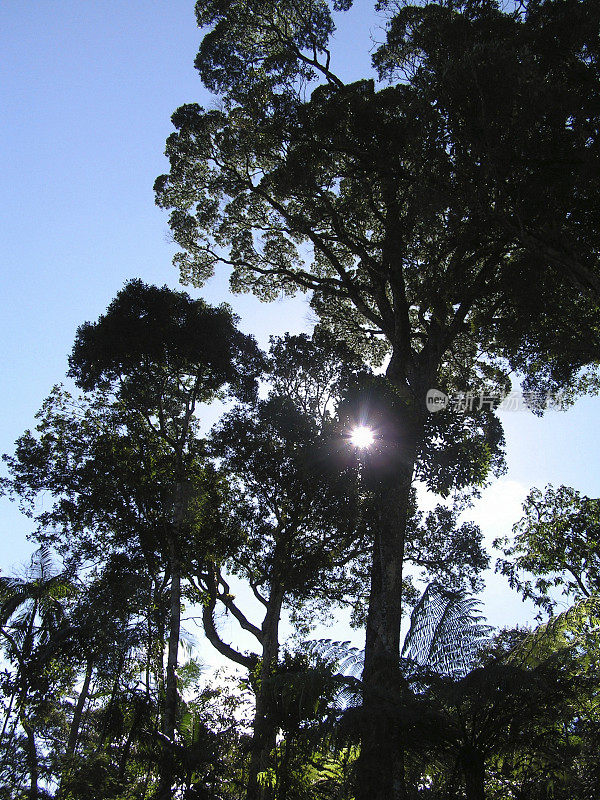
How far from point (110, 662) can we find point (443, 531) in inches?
339

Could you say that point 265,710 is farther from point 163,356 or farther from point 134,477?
point 163,356

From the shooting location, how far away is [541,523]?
1360 centimetres

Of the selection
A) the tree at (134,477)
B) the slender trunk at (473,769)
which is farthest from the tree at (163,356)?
the slender trunk at (473,769)

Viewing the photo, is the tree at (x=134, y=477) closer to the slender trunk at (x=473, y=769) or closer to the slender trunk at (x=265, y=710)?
the slender trunk at (x=265, y=710)

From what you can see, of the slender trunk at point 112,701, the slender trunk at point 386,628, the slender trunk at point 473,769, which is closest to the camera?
the slender trunk at point 473,769

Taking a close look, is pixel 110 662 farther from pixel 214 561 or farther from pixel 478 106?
pixel 478 106

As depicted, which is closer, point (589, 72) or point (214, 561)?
point (589, 72)

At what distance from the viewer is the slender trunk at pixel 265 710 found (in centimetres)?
1010

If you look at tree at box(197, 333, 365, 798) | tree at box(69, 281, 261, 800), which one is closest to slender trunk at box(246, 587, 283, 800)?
tree at box(197, 333, 365, 798)

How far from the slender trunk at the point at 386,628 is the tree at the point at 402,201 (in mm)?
31

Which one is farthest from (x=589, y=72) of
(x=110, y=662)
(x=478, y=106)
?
(x=110, y=662)

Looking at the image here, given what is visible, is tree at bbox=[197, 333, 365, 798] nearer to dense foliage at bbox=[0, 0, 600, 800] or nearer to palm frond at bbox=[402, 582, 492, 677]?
dense foliage at bbox=[0, 0, 600, 800]

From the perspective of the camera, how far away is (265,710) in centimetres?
1078

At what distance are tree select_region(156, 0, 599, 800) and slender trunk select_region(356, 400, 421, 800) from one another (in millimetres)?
31
